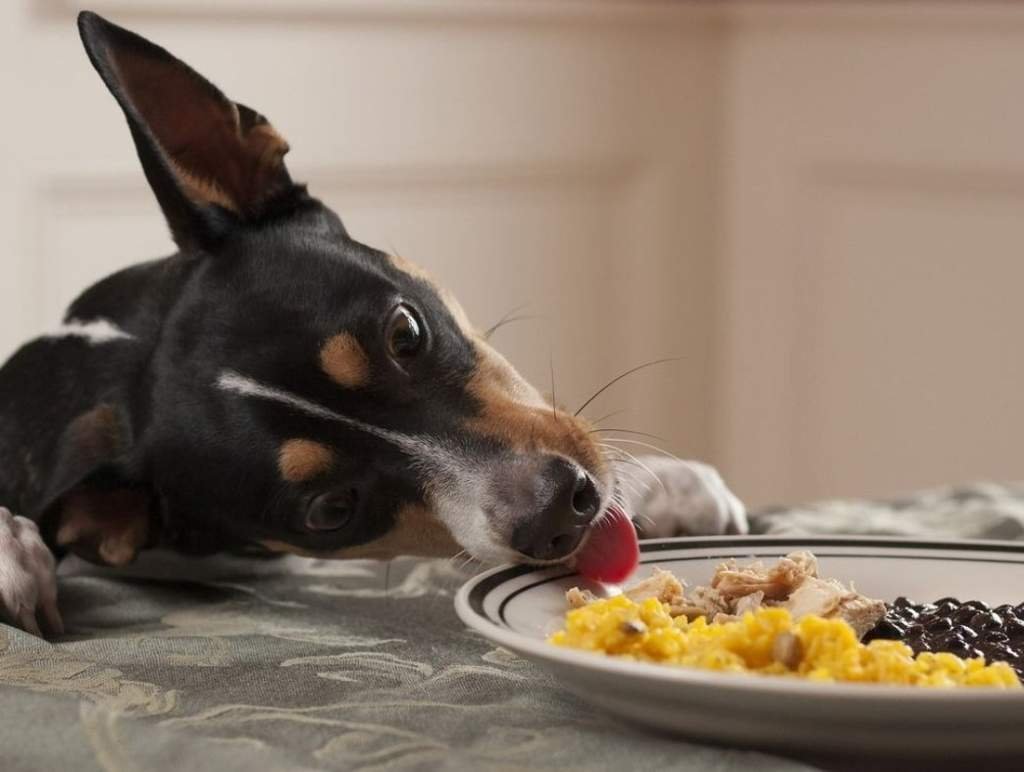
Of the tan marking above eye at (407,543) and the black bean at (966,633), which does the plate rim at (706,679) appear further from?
the tan marking above eye at (407,543)

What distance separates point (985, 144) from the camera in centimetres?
380

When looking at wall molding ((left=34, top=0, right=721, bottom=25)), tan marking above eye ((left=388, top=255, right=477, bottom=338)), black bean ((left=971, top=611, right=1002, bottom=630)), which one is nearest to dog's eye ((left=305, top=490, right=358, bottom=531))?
tan marking above eye ((left=388, top=255, right=477, bottom=338))

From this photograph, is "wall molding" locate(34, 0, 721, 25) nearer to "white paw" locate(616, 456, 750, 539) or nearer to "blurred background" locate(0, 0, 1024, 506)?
"blurred background" locate(0, 0, 1024, 506)

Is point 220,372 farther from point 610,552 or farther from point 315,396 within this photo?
point 610,552

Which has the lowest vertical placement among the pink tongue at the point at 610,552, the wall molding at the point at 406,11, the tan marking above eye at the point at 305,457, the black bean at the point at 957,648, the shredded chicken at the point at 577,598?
the pink tongue at the point at 610,552

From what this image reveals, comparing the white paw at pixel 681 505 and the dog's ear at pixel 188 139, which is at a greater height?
the dog's ear at pixel 188 139

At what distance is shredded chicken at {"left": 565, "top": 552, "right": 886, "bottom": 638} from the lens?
3.80 ft

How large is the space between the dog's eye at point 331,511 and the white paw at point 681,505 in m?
0.37

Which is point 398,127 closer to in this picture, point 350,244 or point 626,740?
point 350,244

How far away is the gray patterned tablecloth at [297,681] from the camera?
98cm

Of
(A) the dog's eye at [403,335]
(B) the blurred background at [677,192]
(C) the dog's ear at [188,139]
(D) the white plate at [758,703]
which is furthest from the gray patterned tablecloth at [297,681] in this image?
(B) the blurred background at [677,192]

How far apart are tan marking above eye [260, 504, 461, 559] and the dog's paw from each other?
236 mm

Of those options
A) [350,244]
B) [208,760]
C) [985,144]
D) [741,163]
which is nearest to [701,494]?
[350,244]

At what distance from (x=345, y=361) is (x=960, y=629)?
672 mm
